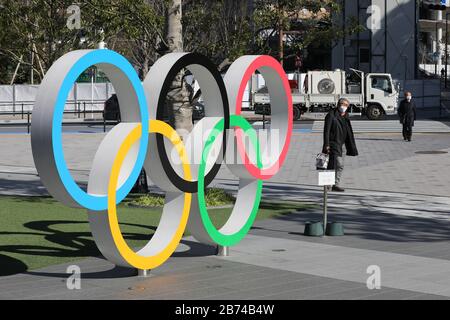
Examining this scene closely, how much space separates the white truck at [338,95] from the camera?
46719 millimetres

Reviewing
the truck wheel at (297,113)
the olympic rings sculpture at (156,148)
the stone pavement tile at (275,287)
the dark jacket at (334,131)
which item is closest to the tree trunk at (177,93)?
the dark jacket at (334,131)

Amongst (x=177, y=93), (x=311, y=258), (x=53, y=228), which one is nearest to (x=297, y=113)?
(x=177, y=93)

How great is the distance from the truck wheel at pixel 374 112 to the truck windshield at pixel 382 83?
1015 millimetres

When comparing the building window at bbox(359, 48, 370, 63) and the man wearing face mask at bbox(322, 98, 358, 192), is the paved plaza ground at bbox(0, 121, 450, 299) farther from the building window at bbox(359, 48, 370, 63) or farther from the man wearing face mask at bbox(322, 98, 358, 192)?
the building window at bbox(359, 48, 370, 63)

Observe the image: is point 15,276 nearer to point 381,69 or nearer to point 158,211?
point 158,211

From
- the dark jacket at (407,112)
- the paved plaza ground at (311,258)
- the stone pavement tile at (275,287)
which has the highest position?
the dark jacket at (407,112)

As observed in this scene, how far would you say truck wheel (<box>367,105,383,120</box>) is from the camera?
4662 centimetres

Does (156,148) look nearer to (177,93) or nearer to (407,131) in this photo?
(177,93)

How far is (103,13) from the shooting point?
18.4 metres

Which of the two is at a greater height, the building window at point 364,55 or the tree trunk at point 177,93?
the building window at point 364,55

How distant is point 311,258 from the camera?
12672 millimetres

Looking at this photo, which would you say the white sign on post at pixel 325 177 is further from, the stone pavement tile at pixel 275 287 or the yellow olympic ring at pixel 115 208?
the stone pavement tile at pixel 275 287

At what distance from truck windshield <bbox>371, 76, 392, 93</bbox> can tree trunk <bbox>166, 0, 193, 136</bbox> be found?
30.2m

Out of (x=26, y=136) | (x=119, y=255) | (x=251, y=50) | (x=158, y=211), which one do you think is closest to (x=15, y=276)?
(x=119, y=255)
